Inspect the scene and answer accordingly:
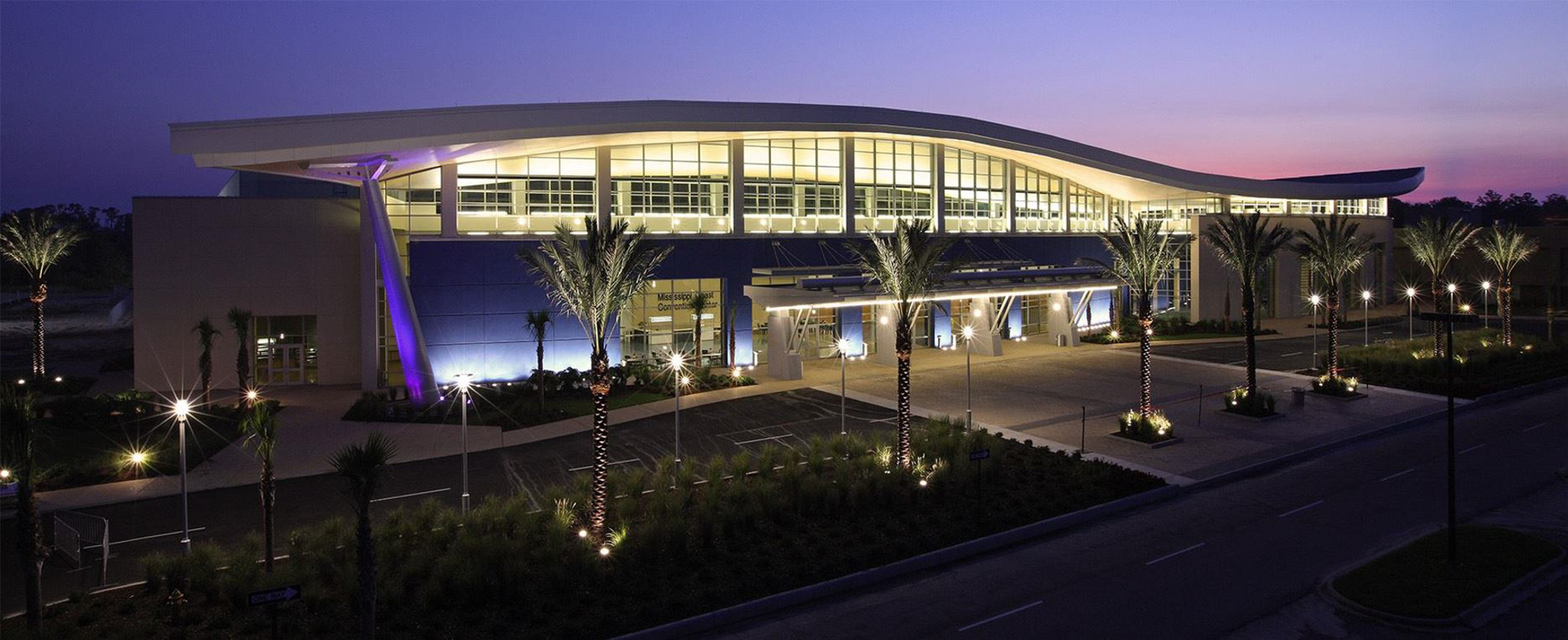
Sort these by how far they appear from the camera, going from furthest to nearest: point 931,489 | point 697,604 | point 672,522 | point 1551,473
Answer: point 1551,473, point 931,489, point 672,522, point 697,604

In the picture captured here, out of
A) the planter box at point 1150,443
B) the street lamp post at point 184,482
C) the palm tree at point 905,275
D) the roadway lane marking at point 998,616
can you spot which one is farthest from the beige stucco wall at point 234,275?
the roadway lane marking at point 998,616

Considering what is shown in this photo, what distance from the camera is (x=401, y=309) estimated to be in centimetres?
3294

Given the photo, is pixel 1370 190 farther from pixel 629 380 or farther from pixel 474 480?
pixel 474 480

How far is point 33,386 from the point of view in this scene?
33.2 metres

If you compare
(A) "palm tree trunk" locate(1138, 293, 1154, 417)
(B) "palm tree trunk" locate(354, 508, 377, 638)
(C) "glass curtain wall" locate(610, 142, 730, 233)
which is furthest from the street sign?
(C) "glass curtain wall" locate(610, 142, 730, 233)

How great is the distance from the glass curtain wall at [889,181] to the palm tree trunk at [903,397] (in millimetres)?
22708

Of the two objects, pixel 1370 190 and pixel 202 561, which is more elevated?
pixel 1370 190

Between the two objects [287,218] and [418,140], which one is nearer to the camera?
[418,140]

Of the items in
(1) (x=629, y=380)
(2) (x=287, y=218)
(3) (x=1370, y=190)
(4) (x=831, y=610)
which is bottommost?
(4) (x=831, y=610)

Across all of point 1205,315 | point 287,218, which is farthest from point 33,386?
point 1205,315

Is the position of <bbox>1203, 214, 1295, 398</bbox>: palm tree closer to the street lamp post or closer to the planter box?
the planter box

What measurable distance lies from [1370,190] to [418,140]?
66.1 meters

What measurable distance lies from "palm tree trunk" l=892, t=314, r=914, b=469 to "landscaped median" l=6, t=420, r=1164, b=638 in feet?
1.27

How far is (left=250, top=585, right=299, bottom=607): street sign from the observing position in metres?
11.5
